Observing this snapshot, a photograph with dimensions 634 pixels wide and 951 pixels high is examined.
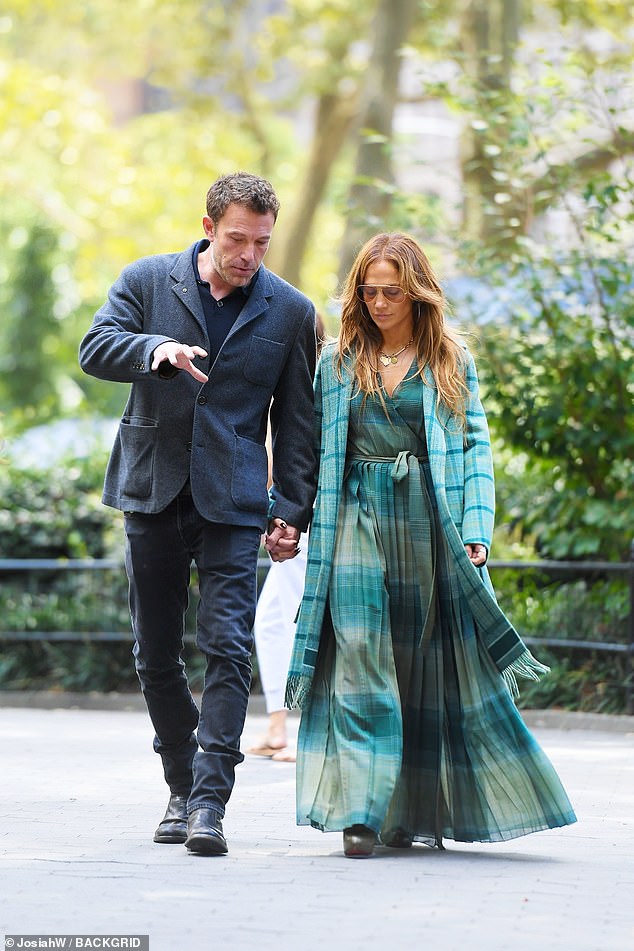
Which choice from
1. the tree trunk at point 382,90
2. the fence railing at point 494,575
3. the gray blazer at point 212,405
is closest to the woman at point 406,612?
the gray blazer at point 212,405

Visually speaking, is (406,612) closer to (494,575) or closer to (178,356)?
(178,356)

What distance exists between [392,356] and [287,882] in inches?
73.2

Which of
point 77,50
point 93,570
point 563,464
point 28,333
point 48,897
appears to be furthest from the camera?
point 28,333

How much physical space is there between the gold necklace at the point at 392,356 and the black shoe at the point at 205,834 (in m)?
1.64

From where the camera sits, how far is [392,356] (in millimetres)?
5637

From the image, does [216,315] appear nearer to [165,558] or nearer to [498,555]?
[165,558]

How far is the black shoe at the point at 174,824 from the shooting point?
554 centimetres

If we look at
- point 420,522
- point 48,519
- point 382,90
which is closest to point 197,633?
point 420,522

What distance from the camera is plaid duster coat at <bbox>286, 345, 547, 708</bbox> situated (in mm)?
5379

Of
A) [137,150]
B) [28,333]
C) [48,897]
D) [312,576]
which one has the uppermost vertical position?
[137,150]

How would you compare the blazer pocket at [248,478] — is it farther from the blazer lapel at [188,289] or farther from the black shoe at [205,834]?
the black shoe at [205,834]

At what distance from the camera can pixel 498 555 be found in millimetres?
11516

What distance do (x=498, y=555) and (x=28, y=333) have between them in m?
24.7

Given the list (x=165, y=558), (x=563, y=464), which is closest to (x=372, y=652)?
(x=165, y=558)
